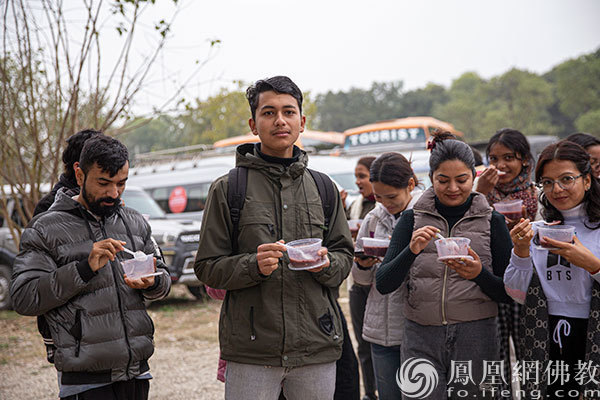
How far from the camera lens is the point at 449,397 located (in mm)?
2918

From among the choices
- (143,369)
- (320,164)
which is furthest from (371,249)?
(320,164)

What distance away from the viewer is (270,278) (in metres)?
2.49

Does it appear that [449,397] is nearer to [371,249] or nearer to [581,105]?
[371,249]

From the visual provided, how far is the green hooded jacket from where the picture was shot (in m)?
Answer: 2.43

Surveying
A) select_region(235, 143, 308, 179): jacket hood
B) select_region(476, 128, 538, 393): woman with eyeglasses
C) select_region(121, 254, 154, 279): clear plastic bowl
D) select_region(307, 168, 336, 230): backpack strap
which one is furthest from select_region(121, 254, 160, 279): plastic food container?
select_region(476, 128, 538, 393): woman with eyeglasses

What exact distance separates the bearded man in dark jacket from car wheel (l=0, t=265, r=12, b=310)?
811 cm

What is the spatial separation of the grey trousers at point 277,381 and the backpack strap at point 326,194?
28.1 inches

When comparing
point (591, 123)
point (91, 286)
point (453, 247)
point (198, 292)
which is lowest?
point (198, 292)

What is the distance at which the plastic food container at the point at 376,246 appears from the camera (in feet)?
11.2

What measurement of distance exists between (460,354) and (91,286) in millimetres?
1969

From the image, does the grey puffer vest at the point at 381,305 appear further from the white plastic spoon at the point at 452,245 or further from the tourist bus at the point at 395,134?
the tourist bus at the point at 395,134

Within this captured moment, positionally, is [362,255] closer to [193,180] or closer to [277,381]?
[277,381]

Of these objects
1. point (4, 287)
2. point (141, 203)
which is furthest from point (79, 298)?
point (4, 287)

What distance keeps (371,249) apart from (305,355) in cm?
115
